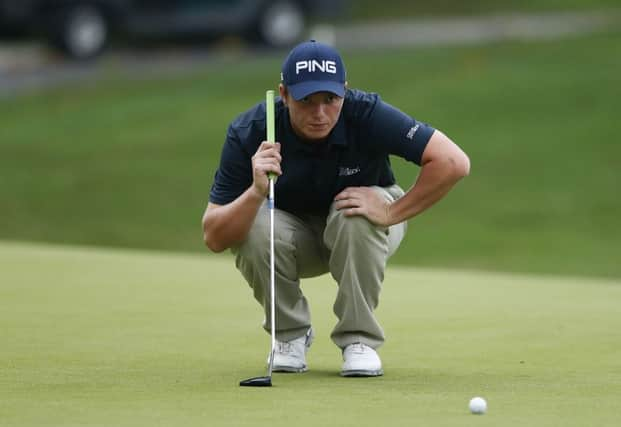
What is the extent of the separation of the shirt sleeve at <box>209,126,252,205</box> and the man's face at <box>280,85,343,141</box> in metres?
0.27

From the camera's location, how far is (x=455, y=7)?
30.8 m

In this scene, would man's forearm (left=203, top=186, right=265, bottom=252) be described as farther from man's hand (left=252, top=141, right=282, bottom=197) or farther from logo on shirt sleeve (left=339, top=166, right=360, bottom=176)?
logo on shirt sleeve (left=339, top=166, right=360, bottom=176)

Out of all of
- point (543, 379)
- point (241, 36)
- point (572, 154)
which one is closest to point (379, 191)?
point (543, 379)

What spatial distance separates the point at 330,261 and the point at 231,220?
1.42 feet

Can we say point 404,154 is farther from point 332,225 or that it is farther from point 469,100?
point 469,100

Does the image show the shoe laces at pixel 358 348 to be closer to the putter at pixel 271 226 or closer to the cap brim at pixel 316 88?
the putter at pixel 271 226

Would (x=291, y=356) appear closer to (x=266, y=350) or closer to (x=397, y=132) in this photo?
(x=266, y=350)

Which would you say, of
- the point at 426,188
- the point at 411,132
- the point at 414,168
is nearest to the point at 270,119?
the point at 411,132

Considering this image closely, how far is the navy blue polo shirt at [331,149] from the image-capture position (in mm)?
5680

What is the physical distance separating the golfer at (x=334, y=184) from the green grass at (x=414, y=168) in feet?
31.5

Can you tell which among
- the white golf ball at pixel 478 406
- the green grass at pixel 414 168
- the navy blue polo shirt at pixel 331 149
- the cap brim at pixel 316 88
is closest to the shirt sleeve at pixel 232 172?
the navy blue polo shirt at pixel 331 149

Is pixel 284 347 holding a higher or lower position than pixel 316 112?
lower

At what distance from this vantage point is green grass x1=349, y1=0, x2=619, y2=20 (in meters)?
30.1

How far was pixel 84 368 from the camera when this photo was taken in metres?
5.86
